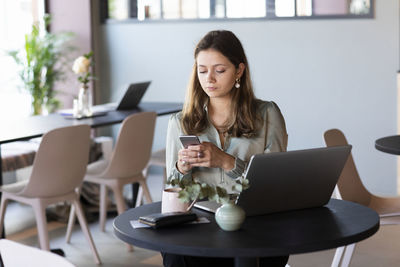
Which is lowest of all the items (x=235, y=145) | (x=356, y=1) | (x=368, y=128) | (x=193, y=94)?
(x=368, y=128)

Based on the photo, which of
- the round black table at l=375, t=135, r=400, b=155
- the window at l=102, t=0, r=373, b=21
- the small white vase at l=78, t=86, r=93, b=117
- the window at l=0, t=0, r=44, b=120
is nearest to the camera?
the round black table at l=375, t=135, r=400, b=155

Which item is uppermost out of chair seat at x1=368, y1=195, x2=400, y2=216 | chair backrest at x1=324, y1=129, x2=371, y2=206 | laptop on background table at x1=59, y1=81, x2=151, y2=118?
laptop on background table at x1=59, y1=81, x2=151, y2=118

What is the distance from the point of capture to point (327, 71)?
19.6 ft

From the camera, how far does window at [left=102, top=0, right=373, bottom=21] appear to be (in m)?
5.87

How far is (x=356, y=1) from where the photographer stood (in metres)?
5.82

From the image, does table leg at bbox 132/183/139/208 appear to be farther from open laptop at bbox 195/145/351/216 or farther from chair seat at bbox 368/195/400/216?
open laptop at bbox 195/145/351/216

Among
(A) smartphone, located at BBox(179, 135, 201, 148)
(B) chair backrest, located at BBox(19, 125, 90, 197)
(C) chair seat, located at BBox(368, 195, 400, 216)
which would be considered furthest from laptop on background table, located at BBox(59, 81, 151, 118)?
(A) smartphone, located at BBox(179, 135, 201, 148)

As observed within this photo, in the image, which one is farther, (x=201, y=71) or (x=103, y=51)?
(x=103, y=51)

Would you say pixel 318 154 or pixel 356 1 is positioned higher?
pixel 356 1

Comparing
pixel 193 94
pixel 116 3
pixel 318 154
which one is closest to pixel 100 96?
pixel 116 3

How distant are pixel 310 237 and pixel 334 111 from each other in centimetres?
411

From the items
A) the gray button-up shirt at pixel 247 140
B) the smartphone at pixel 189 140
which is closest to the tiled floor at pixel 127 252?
the gray button-up shirt at pixel 247 140

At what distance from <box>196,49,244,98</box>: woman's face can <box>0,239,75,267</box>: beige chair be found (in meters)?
0.84

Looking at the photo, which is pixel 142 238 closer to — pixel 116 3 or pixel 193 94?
pixel 193 94
